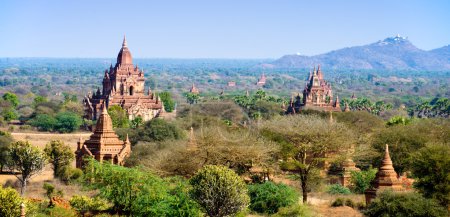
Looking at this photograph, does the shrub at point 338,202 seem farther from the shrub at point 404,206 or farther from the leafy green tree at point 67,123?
the leafy green tree at point 67,123

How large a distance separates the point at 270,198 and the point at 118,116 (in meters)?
42.1

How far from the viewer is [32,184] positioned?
40.3m

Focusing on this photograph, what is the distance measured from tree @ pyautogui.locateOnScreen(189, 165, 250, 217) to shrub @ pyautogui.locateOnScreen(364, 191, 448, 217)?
487 cm

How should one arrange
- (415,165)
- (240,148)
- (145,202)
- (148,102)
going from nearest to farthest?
1. (145,202)
2. (415,165)
3. (240,148)
4. (148,102)

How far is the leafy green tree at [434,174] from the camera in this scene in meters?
28.9

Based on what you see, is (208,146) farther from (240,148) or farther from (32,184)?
(32,184)

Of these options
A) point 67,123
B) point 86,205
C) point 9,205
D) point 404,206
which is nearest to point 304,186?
point 404,206

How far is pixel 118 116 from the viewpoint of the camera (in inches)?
2788

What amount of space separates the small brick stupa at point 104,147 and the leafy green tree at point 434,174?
16.8 m

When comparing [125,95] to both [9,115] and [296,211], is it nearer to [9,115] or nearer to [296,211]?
[9,115]

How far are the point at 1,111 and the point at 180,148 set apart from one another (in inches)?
2087

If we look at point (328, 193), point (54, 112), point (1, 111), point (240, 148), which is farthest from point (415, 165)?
point (1, 111)

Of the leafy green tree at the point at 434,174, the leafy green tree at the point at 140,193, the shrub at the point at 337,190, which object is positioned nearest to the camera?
the leafy green tree at the point at 140,193

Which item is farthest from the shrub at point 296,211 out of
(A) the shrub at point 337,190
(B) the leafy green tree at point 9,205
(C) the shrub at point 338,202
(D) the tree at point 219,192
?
(B) the leafy green tree at point 9,205
